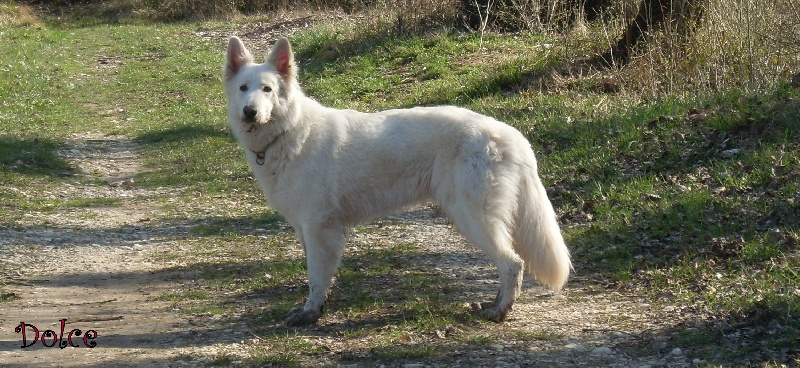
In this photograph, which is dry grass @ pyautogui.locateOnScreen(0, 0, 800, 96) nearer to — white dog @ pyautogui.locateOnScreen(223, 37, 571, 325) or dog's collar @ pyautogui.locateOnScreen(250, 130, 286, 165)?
white dog @ pyautogui.locateOnScreen(223, 37, 571, 325)

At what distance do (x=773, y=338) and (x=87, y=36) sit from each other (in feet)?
83.9

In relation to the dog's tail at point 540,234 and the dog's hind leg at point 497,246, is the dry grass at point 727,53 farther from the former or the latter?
the dog's hind leg at point 497,246

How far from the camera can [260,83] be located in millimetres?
5820

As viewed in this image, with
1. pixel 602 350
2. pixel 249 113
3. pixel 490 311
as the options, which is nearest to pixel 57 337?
pixel 249 113

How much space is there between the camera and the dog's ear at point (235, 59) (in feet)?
19.7

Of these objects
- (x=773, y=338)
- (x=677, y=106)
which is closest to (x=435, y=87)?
(x=677, y=106)

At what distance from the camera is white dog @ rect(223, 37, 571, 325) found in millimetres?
5430

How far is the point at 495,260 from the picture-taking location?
543cm

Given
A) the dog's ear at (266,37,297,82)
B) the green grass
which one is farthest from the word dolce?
the dog's ear at (266,37,297,82)

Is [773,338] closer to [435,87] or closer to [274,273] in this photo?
[274,273]

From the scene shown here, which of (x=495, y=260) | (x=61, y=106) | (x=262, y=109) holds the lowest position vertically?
(x=61, y=106)

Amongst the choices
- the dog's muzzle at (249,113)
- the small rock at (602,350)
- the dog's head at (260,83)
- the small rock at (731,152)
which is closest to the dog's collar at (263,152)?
the dog's head at (260,83)

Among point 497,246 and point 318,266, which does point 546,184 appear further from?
point 318,266

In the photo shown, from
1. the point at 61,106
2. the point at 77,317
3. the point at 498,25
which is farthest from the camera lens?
the point at 498,25
